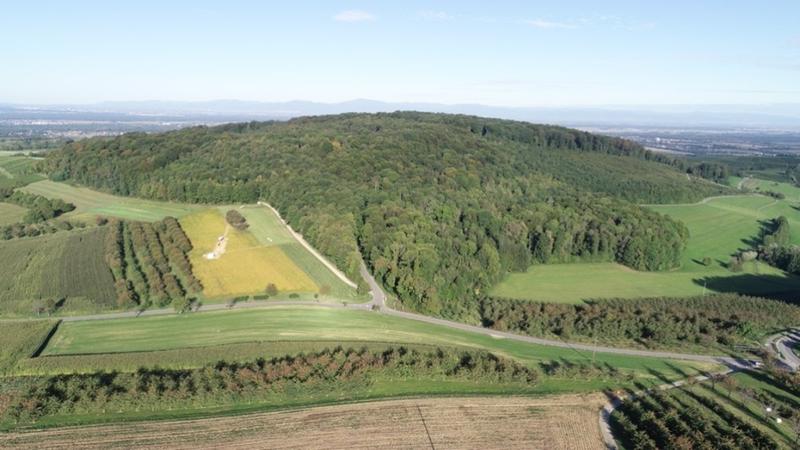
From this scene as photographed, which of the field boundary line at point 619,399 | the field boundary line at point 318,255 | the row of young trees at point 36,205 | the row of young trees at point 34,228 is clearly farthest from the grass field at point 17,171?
the field boundary line at point 619,399

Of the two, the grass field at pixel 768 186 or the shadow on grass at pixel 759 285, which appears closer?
the shadow on grass at pixel 759 285

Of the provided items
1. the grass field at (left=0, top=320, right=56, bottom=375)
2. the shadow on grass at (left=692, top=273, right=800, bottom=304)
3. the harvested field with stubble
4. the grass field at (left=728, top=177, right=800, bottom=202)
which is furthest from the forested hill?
the grass field at (left=0, top=320, right=56, bottom=375)

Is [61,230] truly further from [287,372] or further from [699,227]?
[699,227]

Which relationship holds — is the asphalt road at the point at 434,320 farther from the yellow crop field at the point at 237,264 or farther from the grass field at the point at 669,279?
the grass field at the point at 669,279

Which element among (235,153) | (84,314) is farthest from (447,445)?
(235,153)

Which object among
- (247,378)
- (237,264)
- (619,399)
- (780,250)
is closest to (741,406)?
(619,399)

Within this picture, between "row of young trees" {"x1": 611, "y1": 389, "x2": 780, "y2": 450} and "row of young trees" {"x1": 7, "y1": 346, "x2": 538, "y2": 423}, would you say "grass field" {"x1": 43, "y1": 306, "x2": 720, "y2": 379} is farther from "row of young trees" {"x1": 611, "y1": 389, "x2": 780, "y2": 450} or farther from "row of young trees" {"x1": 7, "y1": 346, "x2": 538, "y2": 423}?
"row of young trees" {"x1": 611, "y1": 389, "x2": 780, "y2": 450}
